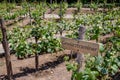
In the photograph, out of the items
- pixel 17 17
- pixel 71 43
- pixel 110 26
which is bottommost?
pixel 17 17

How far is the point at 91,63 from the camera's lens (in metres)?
5.93

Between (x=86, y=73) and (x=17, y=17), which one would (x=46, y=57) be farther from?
(x=17, y=17)

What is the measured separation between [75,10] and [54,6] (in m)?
1.91

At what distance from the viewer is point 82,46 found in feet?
16.7

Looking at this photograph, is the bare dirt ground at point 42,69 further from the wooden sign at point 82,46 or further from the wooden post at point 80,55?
the wooden sign at point 82,46

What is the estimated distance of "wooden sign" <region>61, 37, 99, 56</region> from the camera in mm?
4941

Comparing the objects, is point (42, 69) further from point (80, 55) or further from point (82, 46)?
point (82, 46)

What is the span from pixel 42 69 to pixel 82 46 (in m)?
3.38

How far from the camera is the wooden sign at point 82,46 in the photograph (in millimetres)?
4941

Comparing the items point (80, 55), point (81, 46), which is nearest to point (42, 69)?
point (80, 55)

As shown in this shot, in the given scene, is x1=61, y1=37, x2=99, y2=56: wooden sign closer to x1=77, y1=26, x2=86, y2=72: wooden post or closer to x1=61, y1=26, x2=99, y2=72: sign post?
x1=61, y1=26, x2=99, y2=72: sign post

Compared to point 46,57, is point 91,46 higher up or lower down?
higher up

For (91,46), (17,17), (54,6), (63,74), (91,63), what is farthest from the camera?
(54,6)

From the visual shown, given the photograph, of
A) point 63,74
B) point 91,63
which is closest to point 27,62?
point 63,74
